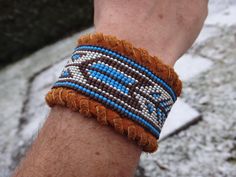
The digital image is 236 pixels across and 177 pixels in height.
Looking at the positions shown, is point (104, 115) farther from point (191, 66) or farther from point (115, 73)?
point (191, 66)

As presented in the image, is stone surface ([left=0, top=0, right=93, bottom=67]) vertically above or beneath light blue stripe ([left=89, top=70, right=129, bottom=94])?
beneath

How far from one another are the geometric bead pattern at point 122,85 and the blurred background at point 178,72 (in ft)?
2.10

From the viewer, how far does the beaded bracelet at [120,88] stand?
615mm

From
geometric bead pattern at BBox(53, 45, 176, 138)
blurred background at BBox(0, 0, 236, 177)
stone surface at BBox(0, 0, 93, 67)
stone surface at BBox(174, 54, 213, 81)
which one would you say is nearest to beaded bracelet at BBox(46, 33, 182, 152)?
geometric bead pattern at BBox(53, 45, 176, 138)

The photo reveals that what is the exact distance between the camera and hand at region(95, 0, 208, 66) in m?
0.68

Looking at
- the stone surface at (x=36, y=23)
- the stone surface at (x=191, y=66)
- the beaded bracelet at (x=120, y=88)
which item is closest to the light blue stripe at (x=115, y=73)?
the beaded bracelet at (x=120, y=88)

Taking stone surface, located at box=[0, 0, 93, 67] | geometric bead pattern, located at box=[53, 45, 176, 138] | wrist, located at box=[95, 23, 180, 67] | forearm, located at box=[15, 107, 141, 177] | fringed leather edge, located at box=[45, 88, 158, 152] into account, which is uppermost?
wrist, located at box=[95, 23, 180, 67]

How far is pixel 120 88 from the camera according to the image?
0.64 meters

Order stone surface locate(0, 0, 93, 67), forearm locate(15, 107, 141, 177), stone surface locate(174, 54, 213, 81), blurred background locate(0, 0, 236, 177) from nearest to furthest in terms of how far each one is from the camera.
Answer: forearm locate(15, 107, 141, 177)
blurred background locate(0, 0, 236, 177)
stone surface locate(174, 54, 213, 81)
stone surface locate(0, 0, 93, 67)

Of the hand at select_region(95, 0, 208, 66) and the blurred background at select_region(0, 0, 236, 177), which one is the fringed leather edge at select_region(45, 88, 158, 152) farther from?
the blurred background at select_region(0, 0, 236, 177)

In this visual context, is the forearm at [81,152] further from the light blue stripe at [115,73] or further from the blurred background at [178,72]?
the blurred background at [178,72]

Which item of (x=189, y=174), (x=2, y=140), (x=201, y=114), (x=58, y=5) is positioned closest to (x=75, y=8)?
(x=58, y=5)

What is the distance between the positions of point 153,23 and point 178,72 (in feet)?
3.31

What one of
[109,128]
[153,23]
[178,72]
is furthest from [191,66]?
[109,128]
